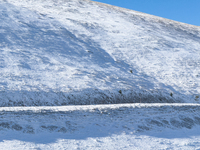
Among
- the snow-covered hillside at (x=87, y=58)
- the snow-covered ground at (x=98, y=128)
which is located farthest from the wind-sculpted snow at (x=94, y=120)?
the snow-covered hillside at (x=87, y=58)

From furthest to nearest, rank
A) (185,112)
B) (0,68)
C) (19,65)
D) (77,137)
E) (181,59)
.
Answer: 1. (181,59)
2. (19,65)
3. (0,68)
4. (185,112)
5. (77,137)

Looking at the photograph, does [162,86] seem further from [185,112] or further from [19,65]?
[19,65]

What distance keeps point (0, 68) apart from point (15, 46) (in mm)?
1681

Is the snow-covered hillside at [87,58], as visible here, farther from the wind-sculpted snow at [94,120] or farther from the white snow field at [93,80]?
the wind-sculpted snow at [94,120]

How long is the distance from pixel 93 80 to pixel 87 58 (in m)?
1.70

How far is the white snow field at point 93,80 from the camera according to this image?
10.8 ft

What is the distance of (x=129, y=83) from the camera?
20.8ft

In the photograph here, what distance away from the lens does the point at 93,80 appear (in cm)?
602

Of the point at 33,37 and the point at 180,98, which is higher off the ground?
the point at 33,37

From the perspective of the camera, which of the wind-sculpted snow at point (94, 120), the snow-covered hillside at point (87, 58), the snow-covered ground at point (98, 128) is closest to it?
the snow-covered ground at point (98, 128)

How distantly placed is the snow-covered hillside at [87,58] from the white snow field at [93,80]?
0.09 feet

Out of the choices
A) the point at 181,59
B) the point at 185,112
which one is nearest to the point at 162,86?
the point at 185,112

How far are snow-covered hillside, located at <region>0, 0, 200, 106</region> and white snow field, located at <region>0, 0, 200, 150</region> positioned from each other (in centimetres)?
3

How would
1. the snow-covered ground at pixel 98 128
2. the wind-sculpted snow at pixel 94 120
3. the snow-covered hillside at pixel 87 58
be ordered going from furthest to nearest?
the snow-covered hillside at pixel 87 58 < the wind-sculpted snow at pixel 94 120 < the snow-covered ground at pixel 98 128
